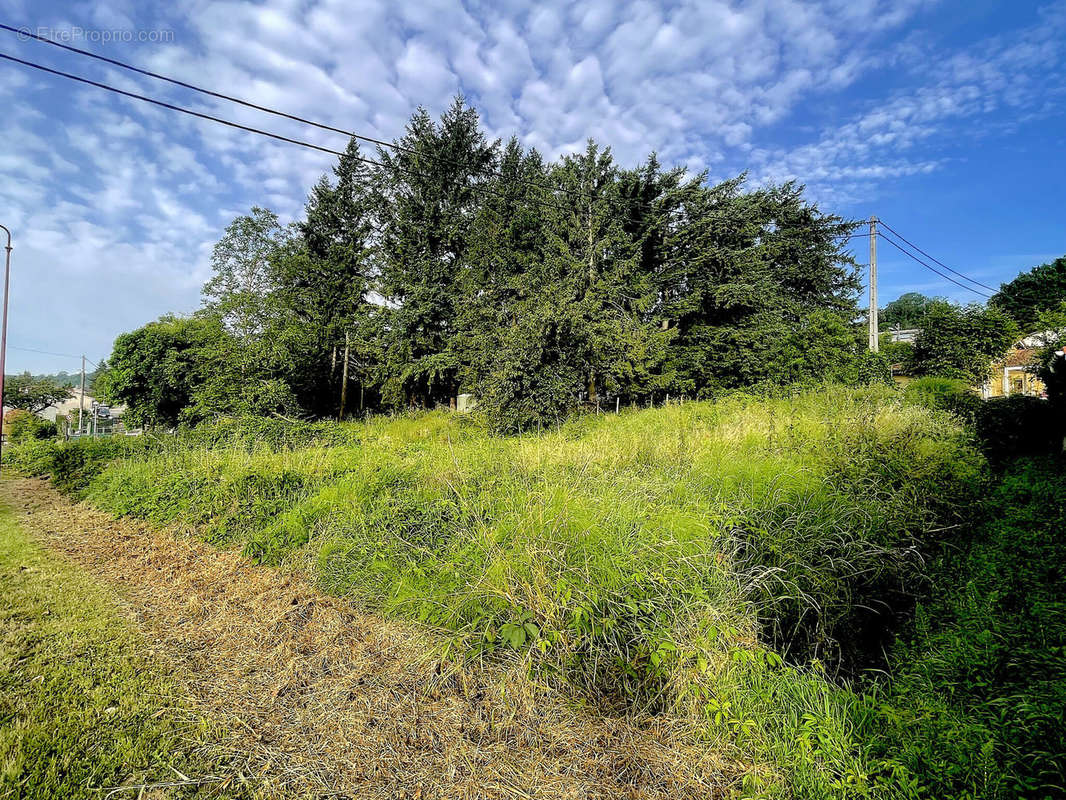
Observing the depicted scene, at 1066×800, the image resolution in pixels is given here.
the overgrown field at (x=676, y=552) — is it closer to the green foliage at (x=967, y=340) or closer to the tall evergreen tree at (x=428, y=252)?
the tall evergreen tree at (x=428, y=252)

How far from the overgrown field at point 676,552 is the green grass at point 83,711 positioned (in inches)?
47.0

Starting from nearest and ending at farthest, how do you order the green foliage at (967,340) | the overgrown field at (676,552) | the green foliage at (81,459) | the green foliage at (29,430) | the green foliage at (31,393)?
1. the overgrown field at (676,552)
2. the green foliage at (81,459)
3. the green foliage at (967,340)
4. the green foliage at (29,430)
5. the green foliage at (31,393)

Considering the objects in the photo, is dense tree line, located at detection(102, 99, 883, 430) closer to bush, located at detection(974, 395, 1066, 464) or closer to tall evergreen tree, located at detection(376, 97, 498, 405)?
tall evergreen tree, located at detection(376, 97, 498, 405)

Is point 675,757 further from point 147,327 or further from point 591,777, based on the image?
point 147,327

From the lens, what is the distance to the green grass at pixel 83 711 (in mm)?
1823

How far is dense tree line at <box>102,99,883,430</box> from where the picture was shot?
539 inches

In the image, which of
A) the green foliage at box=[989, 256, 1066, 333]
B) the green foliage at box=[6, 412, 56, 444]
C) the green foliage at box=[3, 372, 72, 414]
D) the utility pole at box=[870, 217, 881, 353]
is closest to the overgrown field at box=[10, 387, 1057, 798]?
the utility pole at box=[870, 217, 881, 353]

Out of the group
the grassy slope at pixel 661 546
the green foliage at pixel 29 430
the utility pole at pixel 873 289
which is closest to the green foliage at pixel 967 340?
the utility pole at pixel 873 289

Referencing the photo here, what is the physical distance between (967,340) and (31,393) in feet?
197

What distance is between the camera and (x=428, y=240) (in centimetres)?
1834

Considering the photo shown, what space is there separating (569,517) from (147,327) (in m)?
21.2

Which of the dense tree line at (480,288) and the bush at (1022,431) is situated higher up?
the dense tree line at (480,288)

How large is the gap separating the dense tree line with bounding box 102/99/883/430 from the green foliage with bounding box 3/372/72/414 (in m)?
28.8

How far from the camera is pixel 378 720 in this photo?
7.32ft
